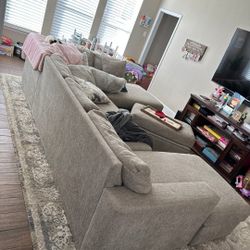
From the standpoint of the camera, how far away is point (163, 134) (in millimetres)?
2916

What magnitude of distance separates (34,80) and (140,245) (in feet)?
7.54

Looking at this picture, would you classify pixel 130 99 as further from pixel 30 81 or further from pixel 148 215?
pixel 148 215

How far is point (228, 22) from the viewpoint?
14.1 feet

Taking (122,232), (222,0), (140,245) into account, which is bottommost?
(140,245)

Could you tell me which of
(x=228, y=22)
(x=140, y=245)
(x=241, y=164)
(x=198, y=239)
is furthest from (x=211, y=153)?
(x=140, y=245)

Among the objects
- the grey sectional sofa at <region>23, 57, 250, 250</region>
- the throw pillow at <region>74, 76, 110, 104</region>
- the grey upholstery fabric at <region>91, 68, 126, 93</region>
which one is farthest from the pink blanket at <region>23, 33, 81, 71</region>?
the grey sectional sofa at <region>23, 57, 250, 250</region>

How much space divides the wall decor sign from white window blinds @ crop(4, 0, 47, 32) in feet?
10.1

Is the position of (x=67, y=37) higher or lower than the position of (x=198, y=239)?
higher

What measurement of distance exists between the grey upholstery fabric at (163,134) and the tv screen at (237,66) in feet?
4.88

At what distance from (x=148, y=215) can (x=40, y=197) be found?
991 millimetres

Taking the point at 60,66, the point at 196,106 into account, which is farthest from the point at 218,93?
the point at 60,66

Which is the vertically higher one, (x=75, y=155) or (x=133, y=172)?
(x=133, y=172)

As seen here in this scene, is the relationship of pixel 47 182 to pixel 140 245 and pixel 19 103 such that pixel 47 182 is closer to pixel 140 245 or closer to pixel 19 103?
pixel 140 245

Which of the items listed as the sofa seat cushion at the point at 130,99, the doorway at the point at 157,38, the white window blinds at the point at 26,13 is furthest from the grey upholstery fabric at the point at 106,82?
the doorway at the point at 157,38
